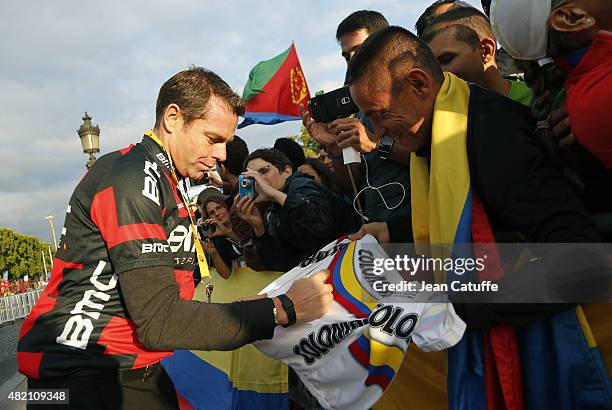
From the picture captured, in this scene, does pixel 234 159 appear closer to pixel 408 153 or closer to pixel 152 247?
pixel 408 153

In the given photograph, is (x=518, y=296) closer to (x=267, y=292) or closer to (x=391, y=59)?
(x=391, y=59)

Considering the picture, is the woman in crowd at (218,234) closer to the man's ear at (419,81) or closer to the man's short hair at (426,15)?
the man's short hair at (426,15)

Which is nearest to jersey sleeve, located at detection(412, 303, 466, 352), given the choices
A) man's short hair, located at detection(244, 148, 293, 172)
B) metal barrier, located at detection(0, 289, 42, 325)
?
man's short hair, located at detection(244, 148, 293, 172)

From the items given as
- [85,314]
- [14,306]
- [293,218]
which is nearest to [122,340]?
[85,314]

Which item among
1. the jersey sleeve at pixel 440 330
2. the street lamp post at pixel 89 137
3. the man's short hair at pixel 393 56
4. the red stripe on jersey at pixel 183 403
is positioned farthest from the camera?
the street lamp post at pixel 89 137

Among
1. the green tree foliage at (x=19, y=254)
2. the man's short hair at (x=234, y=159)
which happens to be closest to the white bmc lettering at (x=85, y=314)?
the man's short hair at (x=234, y=159)

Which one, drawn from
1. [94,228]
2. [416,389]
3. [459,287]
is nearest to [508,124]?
[459,287]

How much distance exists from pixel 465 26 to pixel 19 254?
79.5m

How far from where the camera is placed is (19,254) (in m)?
72.3

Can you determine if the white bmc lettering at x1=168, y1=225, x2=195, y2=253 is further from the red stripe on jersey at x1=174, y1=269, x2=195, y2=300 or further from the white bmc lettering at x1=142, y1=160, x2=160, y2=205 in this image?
the white bmc lettering at x1=142, y1=160, x2=160, y2=205

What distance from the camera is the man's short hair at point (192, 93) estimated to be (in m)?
2.48

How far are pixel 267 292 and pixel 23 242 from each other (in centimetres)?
8008

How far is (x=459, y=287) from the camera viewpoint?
6.40 ft

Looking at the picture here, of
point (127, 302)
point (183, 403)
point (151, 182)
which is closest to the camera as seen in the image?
point (127, 302)
